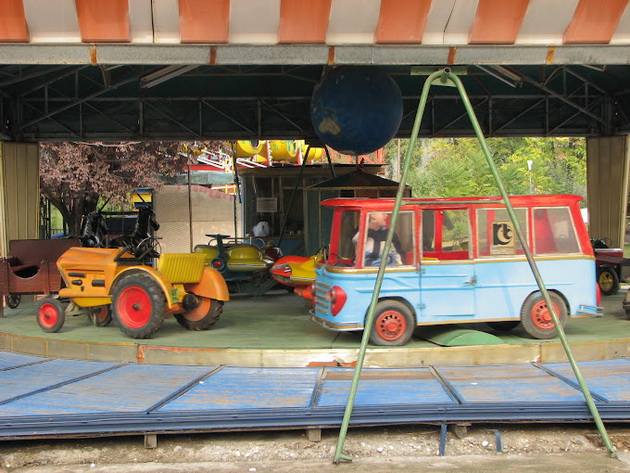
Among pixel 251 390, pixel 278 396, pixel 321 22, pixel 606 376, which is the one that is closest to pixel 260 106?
pixel 321 22

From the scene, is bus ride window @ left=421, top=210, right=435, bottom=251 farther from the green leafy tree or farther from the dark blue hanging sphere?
the green leafy tree

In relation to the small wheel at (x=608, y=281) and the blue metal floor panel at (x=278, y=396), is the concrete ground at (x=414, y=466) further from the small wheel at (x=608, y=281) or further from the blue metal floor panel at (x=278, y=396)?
the small wheel at (x=608, y=281)

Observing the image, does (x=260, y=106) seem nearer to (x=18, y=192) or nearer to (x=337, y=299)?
(x=18, y=192)

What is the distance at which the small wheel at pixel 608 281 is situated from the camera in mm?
14141

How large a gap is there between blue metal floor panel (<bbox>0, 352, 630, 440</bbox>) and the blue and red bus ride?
798 millimetres

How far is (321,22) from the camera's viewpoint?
23.6 ft

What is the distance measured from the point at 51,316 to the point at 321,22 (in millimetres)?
5635

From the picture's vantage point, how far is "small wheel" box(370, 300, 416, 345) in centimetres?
871

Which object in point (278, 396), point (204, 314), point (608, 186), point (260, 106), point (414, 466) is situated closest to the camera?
point (414, 466)

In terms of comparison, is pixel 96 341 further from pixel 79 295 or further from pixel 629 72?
pixel 629 72

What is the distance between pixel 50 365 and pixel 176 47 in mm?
4087

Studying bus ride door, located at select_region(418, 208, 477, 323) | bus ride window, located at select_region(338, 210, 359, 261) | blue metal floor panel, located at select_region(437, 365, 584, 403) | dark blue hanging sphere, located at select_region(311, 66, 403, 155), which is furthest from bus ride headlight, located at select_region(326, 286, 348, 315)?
dark blue hanging sphere, located at select_region(311, 66, 403, 155)

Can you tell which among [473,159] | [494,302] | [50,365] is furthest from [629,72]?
[473,159]

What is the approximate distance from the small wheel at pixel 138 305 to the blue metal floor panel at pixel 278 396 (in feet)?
2.88
